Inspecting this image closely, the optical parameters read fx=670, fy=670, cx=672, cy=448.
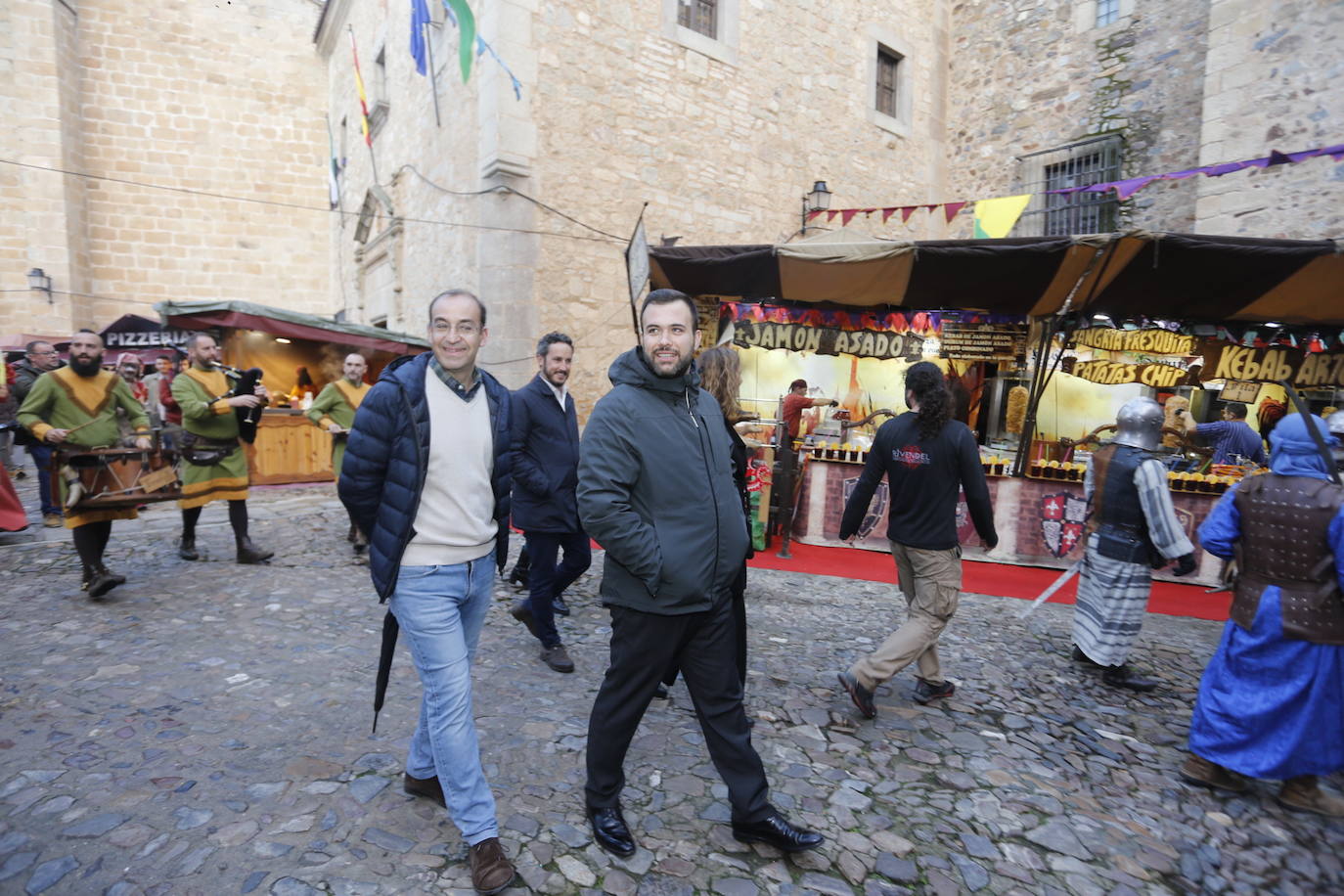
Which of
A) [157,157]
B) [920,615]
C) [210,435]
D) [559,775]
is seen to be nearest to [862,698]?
[920,615]

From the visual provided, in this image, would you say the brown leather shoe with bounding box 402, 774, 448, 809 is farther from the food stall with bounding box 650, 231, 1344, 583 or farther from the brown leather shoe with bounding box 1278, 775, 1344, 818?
the food stall with bounding box 650, 231, 1344, 583

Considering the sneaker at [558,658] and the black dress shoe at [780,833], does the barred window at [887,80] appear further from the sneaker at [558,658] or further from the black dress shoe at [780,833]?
the black dress shoe at [780,833]

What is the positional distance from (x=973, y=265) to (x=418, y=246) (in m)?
9.05

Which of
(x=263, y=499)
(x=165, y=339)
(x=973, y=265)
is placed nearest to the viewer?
(x=973, y=265)

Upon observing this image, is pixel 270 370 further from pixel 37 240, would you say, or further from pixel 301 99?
pixel 301 99

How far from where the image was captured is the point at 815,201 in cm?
1234

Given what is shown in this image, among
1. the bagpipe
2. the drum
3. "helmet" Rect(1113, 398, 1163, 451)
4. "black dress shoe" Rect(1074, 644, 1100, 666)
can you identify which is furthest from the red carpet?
the drum

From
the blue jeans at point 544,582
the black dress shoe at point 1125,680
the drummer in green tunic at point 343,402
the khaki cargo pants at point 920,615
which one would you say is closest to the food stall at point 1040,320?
the black dress shoe at point 1125,680

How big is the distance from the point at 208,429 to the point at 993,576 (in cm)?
732

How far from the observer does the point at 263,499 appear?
30.0ft

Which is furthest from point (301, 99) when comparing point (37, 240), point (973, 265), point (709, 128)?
point (973, 265)

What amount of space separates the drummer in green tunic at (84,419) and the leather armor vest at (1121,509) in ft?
22.1

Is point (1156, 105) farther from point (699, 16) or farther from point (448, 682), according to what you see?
point (448, 682)

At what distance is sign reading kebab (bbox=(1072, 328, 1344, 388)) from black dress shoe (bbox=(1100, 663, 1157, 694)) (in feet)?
17.1
